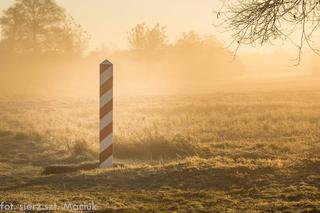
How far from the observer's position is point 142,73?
263 ft

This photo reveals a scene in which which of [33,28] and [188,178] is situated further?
[33,28]

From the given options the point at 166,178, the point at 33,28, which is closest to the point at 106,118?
the point at 166,178

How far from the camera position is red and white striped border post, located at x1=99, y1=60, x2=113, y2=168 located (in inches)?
364

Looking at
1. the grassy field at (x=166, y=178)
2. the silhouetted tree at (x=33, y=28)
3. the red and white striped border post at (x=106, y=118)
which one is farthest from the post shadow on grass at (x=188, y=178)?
the silhouetted tree at (x=33, y=28)

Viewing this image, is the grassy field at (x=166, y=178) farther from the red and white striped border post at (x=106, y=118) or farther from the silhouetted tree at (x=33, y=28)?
the silhouetted tree at (x=33, y=28)

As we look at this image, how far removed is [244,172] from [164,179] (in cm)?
122

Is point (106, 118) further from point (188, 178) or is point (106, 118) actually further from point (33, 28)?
point (33, 28)

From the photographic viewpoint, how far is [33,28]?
189 feet

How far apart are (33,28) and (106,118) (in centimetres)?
5075

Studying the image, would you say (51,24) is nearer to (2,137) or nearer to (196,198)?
(2,137)

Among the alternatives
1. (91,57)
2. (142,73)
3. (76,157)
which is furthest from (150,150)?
(142,73)

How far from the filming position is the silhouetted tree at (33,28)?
2269 inches

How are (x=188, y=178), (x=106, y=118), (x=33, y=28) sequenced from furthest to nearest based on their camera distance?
(x=33, y=28), (x=106, y=118), (x=188, y=178)

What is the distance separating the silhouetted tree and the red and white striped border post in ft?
165
